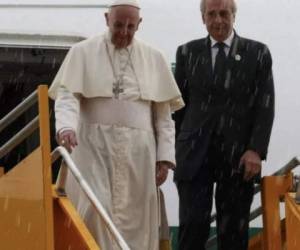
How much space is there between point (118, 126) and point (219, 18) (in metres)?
0.86

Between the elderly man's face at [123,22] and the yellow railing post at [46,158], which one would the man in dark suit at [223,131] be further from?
the yellow railing post at [46,158]

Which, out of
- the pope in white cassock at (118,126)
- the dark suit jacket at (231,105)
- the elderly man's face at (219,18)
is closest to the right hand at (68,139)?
the pope in white cassock at (118,126)

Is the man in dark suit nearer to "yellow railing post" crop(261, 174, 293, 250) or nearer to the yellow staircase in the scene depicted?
"yellow railing post" crop(261, 174, 293, 250)

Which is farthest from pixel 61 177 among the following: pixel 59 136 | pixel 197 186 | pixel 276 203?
pixel 276 203

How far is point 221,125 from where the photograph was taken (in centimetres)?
504

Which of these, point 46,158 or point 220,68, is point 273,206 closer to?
point 220,68

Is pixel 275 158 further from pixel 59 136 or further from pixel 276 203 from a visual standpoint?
pixel 59 136

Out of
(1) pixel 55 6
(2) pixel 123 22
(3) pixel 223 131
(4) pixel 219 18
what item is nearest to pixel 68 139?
(2) pixel 123 22

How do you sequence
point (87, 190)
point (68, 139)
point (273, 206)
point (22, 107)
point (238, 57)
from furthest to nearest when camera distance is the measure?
point (238, 57)
point (273, 206)
point (22, 107)
point (68, 139)
point (87, 190)

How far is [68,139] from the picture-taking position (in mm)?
4387

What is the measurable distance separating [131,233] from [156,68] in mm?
872

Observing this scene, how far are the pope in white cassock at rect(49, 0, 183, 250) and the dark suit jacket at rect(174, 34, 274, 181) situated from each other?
0.30m

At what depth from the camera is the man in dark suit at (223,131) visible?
5000mm

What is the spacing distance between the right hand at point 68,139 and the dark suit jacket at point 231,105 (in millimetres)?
832
